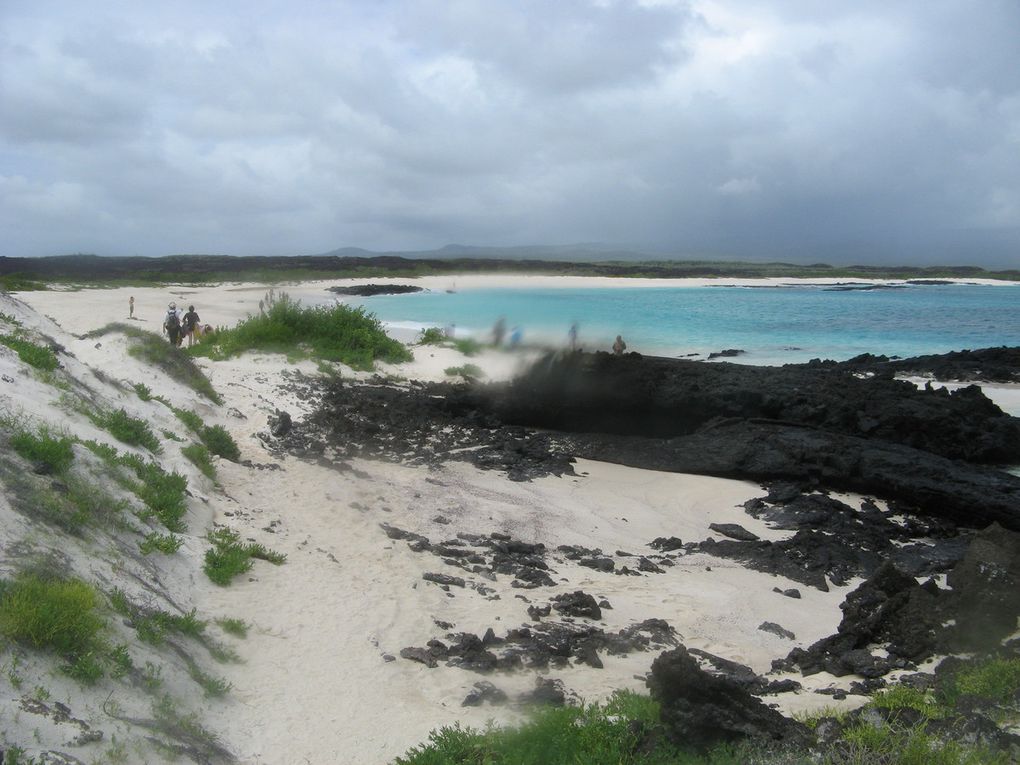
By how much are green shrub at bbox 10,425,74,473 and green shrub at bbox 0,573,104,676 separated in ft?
7.12

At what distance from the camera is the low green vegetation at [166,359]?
45.2ft

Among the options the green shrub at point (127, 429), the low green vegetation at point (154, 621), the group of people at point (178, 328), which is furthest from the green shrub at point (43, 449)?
the group of people at point (178, 328)

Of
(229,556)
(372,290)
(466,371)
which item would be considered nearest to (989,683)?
(229,556)

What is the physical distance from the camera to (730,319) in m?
52.9

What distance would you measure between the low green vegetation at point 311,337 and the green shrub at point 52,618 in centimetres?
1391

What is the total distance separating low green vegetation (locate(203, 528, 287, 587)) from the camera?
25.3ft

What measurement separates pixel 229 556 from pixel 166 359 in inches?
284

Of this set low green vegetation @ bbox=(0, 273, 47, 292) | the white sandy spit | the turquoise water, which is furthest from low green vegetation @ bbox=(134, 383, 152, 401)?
low green vegetation @ bbox=(0, 273, 47, 292)

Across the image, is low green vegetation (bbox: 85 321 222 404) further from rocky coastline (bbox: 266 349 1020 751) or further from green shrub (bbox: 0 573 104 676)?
green shrub (bbox: 0 573 104 676)

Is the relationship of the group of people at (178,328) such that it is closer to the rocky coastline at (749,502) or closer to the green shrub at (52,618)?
the rocky coastline at (749,502)

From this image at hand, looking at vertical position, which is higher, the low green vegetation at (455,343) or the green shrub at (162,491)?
the low green vegetation at (455,343)

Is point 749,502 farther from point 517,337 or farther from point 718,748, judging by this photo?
point 517,337

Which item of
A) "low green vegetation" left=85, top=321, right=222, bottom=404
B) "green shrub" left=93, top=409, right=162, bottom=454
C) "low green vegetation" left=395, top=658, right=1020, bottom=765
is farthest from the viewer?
"low green vegetation" left=85, top=321, right=222, bottom=404

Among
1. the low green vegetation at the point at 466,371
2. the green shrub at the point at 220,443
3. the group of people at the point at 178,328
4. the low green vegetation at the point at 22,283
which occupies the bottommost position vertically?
the green shrub at the point at 220,443
